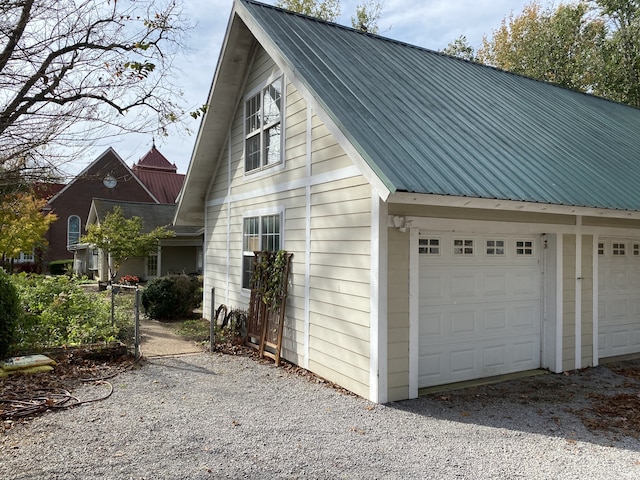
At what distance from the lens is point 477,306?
6977mm

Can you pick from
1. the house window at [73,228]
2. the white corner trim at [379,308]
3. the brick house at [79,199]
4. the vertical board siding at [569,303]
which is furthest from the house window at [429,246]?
the house window at [73,228]

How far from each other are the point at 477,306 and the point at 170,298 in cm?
858

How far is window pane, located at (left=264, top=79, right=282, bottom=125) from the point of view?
8.83m

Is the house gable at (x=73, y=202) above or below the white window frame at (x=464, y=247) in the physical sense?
above

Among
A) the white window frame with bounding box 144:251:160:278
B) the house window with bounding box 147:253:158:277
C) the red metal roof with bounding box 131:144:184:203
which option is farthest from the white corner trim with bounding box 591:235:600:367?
the red metal roof with bounding box 131:144:184:203

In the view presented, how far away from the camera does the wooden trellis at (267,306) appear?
8.06 metres

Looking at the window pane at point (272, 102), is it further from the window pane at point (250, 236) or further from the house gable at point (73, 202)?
the house gable at point (73, 202)

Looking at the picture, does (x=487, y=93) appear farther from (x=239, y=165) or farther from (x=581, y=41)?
(x=581, y=41)

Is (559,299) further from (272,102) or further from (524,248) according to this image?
(272,102)

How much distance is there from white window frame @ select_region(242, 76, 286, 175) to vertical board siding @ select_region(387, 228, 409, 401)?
3.30 m

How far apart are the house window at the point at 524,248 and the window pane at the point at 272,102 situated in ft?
15.4

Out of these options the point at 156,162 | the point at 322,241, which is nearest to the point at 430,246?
the point at 322,241

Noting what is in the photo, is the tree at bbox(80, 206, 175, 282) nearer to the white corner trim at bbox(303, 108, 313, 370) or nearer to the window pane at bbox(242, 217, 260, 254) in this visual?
the window pane at bbox(242, 217, 260, 254)

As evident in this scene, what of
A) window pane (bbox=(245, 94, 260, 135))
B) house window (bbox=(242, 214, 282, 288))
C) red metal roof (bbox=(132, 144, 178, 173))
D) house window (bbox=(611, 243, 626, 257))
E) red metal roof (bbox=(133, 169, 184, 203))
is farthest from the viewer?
red metal roof (bbox=(132, 144, 178, 173))
